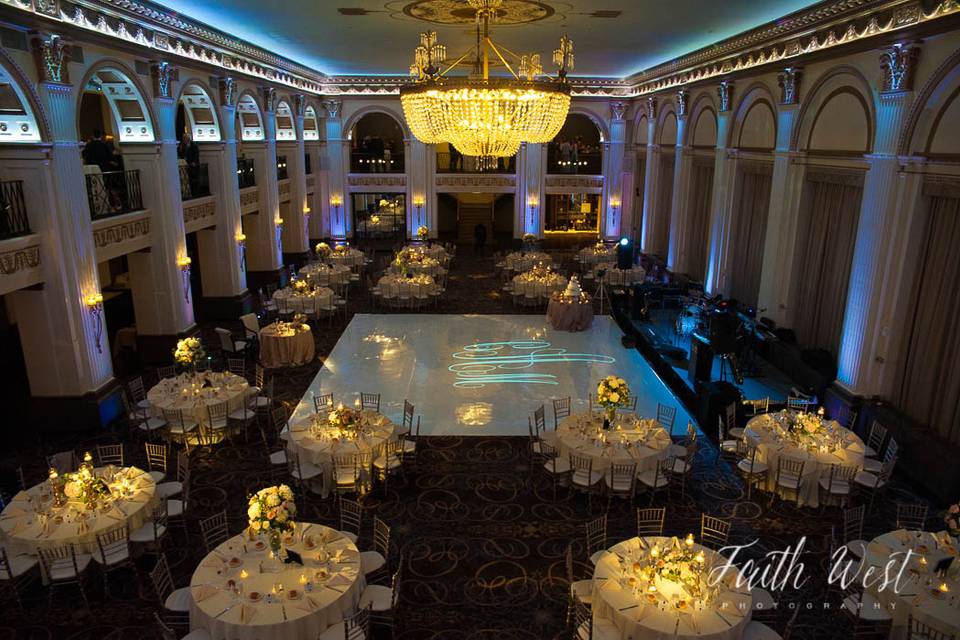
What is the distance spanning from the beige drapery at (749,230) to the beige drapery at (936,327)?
509cm

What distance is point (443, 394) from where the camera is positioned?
42.6 ft

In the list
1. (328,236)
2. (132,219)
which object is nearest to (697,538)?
(132,219)

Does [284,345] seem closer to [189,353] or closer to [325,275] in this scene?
[189,353]

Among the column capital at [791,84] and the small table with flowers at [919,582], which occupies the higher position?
the column capital at [791,84]

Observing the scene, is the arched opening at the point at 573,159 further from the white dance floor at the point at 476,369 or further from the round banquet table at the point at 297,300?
the round banquet table at the point at 297,300

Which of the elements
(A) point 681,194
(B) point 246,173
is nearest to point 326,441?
(B) point 246,173

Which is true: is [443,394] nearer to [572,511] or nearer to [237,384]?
[237,384]

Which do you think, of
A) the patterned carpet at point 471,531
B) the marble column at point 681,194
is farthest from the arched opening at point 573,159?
the patterned carpet at point 471,531

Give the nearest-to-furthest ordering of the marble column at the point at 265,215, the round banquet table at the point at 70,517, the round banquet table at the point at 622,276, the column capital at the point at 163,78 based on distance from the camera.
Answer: the round banquet table at the point at 70,517, the column capital at the point at 163,78, the marble column at the point at 265,215, the round banquet table at the point at 622,276

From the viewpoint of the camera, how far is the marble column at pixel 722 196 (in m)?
16.4

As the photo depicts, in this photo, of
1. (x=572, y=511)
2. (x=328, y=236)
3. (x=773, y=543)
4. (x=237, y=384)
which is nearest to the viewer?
(x=773, y=543)

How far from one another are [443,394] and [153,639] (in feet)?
23.3

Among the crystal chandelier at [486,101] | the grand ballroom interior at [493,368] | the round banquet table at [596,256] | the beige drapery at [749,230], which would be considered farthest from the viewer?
the round banquet table at [596,256]

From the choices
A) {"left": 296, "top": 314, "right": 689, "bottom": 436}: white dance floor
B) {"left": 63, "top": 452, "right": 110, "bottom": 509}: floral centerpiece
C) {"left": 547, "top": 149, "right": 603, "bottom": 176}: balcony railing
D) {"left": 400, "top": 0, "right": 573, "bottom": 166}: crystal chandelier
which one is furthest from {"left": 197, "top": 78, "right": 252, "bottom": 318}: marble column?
{"left": 547, "top": 149, "right": 603, "bottom": 176}: balcony railing
